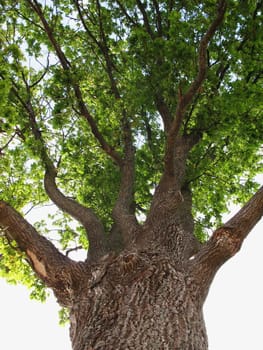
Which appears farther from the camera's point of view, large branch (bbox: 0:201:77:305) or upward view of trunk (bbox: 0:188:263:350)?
large branch (bbox: 0:201:77:305)

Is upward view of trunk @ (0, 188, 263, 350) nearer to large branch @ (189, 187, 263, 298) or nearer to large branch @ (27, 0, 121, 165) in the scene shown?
large branch @ (189, 187, 263, 298)

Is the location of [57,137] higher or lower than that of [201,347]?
higher

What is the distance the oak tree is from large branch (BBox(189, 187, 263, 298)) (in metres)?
0.02

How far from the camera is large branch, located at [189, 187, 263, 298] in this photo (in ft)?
16.2

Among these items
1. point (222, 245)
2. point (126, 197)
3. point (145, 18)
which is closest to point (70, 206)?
point (126, 197)

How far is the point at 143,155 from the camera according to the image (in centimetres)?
924

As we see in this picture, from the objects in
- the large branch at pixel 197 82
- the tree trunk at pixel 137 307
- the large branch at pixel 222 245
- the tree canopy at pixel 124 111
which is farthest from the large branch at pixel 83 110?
the large branch at pixel 222 245

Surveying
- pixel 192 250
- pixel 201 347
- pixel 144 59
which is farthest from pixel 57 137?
pixel 201 347

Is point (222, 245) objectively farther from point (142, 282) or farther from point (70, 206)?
point (70, 206)

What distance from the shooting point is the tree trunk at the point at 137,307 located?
13.0 feet

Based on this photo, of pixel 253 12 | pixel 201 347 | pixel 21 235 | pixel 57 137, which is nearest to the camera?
pixel 201 347

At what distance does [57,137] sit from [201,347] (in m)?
6.29

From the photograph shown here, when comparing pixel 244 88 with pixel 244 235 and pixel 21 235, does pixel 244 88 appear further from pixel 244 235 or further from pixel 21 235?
pixel 21 235

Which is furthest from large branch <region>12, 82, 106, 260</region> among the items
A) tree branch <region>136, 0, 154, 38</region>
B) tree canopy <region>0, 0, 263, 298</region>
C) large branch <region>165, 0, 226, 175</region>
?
tree branch <region>136, 0, 154, 38</region>
